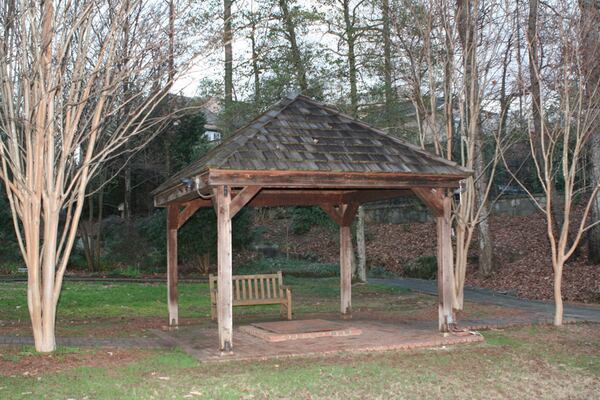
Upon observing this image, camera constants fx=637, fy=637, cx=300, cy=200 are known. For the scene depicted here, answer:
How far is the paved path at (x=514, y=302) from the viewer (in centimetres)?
1179

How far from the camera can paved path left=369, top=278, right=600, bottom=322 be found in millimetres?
11789

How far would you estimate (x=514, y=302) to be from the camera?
45.9ft

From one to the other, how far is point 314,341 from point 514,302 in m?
6.67

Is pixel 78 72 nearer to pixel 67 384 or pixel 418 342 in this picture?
pixel 67 384

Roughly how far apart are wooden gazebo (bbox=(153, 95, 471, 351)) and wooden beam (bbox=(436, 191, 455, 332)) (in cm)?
2

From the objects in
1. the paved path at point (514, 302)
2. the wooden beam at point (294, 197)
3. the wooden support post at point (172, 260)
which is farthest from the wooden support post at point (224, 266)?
the paved path at point (514, 302)

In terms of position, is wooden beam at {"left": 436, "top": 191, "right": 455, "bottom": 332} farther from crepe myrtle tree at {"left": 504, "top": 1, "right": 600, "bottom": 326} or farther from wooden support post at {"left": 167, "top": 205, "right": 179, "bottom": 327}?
wooden support post at {"left": 167, "top": 205, "right": 179, "bottom": 327}

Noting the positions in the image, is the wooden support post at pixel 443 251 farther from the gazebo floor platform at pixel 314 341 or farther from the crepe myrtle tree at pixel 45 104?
the crepe myrtle tree at pixel 45 104

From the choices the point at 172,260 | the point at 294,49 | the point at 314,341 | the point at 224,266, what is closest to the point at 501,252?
the point at 294,49

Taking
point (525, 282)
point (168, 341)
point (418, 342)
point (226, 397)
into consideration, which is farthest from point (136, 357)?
point (525, 282)

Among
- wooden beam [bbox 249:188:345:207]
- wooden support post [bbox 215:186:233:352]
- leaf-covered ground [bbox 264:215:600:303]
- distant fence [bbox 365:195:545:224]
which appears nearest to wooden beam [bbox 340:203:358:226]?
wooden beam [bbox 249:188:345:207]

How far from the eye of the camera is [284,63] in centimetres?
1875

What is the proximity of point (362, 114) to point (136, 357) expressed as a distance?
1171 centimetres

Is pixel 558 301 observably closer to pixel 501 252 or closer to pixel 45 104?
pixel 45 104
